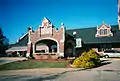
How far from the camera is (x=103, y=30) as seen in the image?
160 ft

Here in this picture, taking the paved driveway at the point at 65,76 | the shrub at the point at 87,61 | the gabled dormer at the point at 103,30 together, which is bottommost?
the paved driveway at the point at 65,76

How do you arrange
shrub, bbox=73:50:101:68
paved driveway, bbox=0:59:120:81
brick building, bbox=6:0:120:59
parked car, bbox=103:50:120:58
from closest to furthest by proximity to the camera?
paved driveway, bbox=0:59:120:81 < shrub, bbox=73:50:101:68 < brick building, bbox=6:0:120:59 < parked car, bbox=103:50:120:58

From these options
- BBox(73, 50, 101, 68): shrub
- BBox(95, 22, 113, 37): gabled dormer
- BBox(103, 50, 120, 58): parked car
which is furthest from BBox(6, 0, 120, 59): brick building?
BBox(73, 50, 101, 68): shrub

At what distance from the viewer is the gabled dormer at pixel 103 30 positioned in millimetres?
47719

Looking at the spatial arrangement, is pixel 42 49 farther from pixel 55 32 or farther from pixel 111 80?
pixel 111 80

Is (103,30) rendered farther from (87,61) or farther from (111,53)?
(87,61)

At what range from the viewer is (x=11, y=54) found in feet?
180

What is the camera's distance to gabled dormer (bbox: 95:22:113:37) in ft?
157

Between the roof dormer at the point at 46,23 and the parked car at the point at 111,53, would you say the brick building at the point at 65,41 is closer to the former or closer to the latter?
the roof dormer at the point at 46,23

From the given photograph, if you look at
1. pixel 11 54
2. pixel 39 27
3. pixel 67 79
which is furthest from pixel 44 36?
pixel 67 79

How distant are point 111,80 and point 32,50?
91.6 feet

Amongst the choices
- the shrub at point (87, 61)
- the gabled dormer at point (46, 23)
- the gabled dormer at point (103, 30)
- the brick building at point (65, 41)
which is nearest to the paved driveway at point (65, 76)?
the shrub at point (87, 61)

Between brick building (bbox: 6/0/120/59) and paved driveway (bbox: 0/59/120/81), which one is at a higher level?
brick building (bbox: 6/0/120/59)

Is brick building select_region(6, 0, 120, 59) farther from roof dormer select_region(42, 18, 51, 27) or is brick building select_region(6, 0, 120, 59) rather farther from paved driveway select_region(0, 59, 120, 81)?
paved driveway select_region(0, 59, 120, 81)
